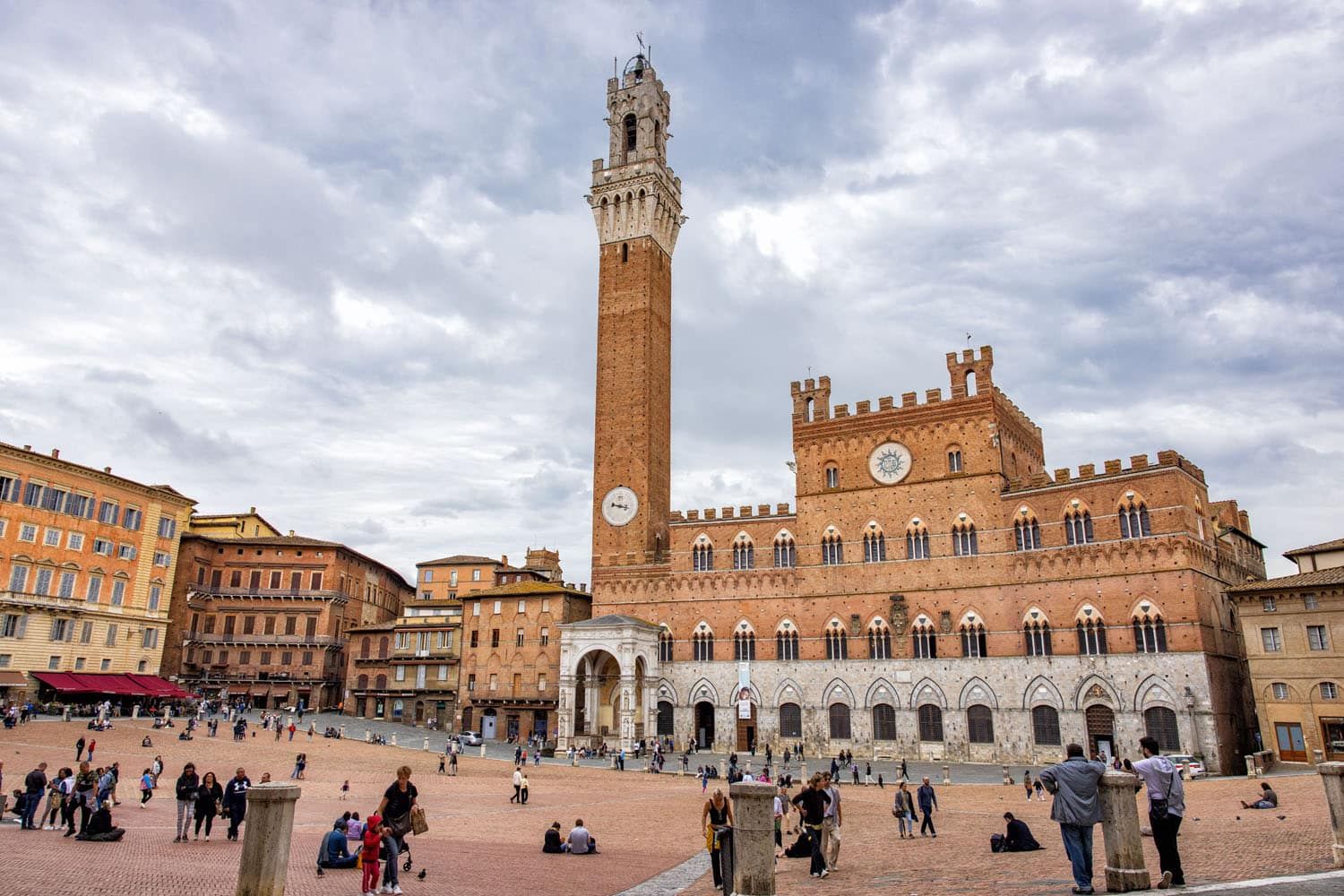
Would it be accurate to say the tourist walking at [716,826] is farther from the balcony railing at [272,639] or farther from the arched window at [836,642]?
the balcony railing at [272,639]

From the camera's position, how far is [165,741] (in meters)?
38.8

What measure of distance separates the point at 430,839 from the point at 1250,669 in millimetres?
36185

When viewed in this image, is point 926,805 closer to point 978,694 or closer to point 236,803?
point 236,803

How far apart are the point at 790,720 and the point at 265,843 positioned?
41435 millimetres

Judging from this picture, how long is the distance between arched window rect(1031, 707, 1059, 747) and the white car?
17.6 ft

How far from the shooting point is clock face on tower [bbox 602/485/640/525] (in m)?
54.5

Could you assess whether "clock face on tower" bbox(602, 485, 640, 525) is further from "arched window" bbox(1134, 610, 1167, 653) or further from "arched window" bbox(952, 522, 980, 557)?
"arched window" bbox(1134, 610, 1167, 653)

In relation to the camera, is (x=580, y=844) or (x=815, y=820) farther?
(x=580, y=844)

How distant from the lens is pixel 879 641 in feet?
153

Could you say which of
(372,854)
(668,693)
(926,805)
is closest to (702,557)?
(668,693)

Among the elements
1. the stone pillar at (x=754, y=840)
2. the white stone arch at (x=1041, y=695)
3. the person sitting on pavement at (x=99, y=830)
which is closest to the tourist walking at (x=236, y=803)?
the person sitting on pavement at (x=99, y=830)

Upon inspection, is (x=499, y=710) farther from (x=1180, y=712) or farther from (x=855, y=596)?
(x=1180, y=712)

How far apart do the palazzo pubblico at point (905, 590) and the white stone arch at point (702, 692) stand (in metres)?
0.07

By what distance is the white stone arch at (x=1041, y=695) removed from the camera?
41.5 m
